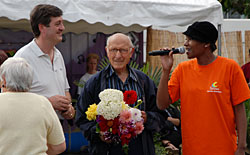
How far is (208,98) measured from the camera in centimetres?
304

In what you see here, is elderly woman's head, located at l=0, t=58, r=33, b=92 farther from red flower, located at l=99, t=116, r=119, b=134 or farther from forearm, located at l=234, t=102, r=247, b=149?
forearm, located at l=234, t=102, r=247, b=149

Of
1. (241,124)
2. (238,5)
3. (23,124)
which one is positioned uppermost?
(238,5)

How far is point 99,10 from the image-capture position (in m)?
6.12

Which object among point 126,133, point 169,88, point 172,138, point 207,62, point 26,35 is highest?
point 26,35

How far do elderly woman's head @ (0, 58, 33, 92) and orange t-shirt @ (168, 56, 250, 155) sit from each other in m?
1.35

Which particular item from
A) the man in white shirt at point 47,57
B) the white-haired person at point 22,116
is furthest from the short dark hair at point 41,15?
the white-haired person at point 22,116

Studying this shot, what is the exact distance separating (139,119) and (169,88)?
480 mm

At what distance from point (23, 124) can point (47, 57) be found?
116 centimetres

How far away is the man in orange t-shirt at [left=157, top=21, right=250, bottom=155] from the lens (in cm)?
303

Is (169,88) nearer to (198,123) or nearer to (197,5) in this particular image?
(198,123)

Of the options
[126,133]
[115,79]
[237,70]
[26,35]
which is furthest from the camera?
[26,35]

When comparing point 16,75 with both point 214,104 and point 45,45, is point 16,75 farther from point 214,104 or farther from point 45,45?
point 214,104

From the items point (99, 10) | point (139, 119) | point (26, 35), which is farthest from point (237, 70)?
point (26, 35)

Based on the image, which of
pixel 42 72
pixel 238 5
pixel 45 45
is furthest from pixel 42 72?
pixel 238 5
